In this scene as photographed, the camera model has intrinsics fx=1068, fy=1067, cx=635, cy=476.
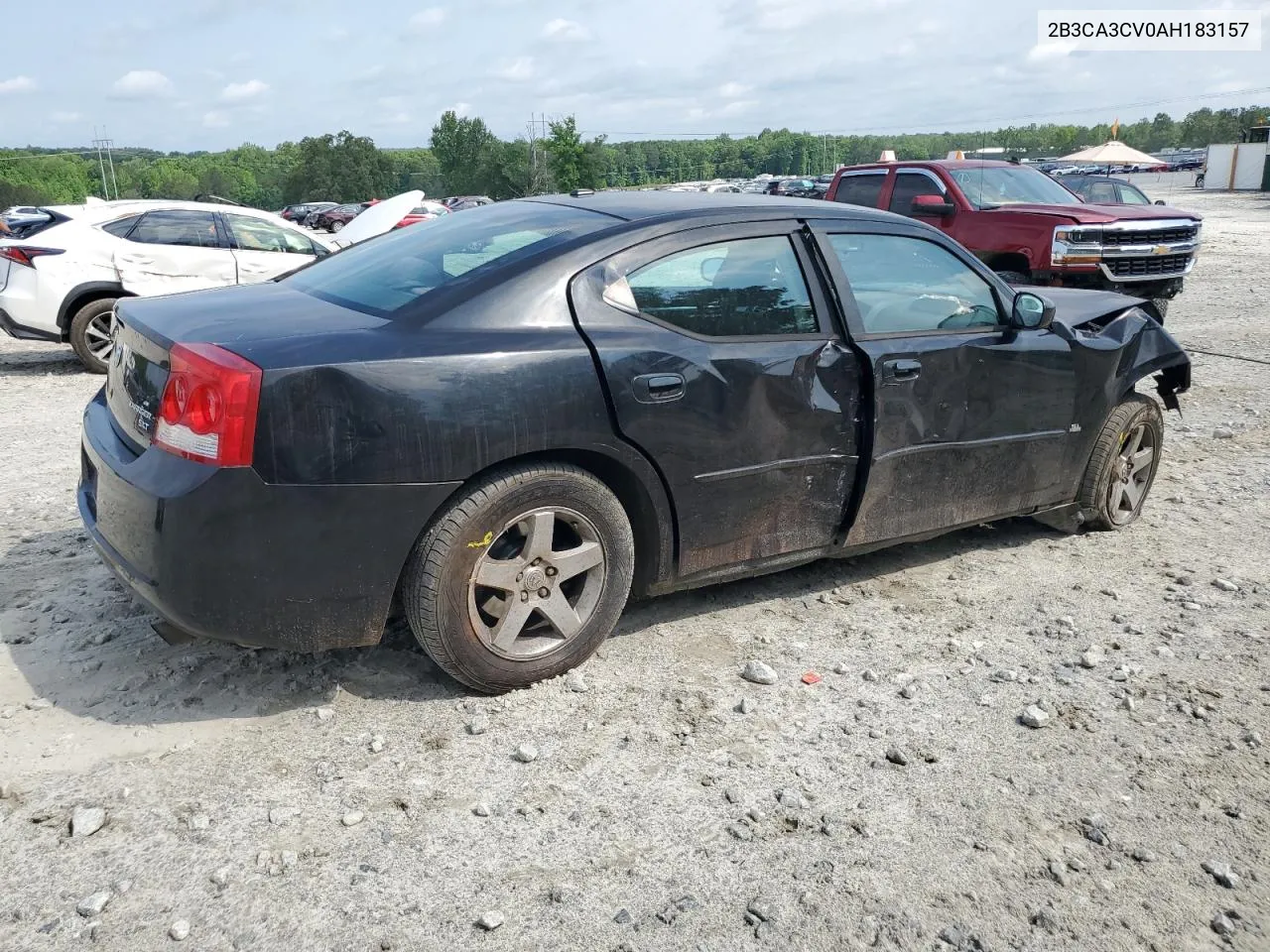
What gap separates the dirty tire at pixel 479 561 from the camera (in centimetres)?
320

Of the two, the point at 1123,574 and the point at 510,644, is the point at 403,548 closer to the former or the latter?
the point at 510,644

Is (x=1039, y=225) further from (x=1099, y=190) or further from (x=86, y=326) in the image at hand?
(x=1099, y=190)

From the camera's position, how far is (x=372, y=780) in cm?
302

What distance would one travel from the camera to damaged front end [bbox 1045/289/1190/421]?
4.78 metres

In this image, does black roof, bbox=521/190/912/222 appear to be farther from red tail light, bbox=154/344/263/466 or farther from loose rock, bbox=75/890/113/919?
loose rock, bbox=75/890/113/919

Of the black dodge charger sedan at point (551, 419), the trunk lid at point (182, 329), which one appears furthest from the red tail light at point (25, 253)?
the trunk lid at point (182, 329)

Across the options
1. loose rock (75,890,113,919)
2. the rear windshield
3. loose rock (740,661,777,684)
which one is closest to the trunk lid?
the rear windshield

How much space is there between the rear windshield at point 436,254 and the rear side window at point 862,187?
9.46 metres

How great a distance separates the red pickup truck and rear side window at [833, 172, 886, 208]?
16 mm

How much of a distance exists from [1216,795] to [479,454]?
7.67ft

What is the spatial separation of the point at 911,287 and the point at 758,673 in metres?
1.71

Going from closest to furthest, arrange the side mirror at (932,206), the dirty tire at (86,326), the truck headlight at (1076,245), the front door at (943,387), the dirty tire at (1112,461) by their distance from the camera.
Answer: the front door at (943,387)
the dirty tire at (1112,461)
the dirty tire at (86,326)
the truck headlight at (1076,245)
the side mirror at (932,206)

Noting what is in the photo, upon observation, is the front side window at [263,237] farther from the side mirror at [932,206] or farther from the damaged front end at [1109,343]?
the damaged front end at [1109,343]

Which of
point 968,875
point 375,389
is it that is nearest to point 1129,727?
point 968,875
